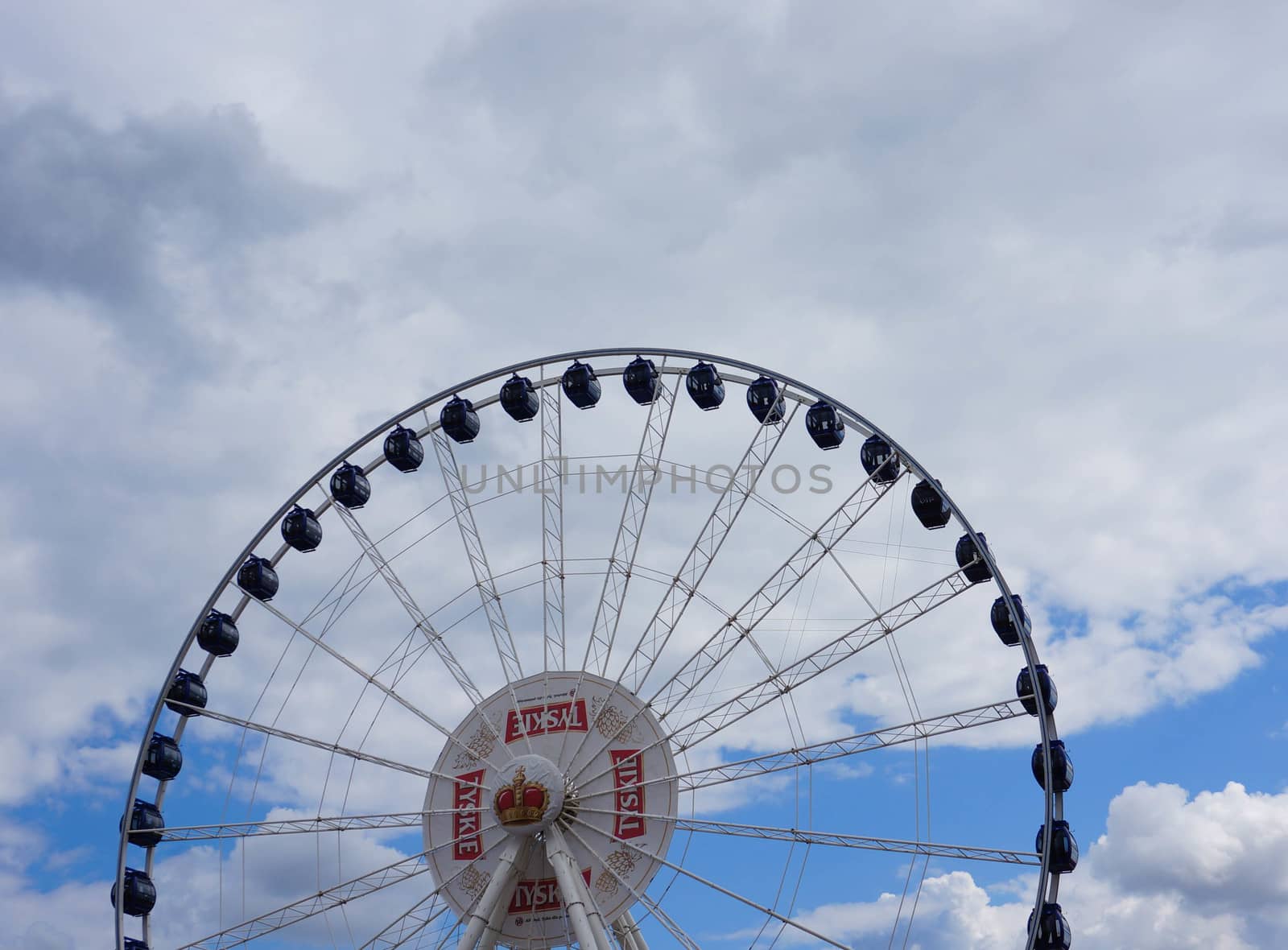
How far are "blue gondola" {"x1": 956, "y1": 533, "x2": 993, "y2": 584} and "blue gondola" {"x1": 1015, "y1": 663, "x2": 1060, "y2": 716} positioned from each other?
223 centimetres

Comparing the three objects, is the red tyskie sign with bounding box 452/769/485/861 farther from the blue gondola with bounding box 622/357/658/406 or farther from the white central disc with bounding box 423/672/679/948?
the blue gondola with bounding box 622/357/658/406

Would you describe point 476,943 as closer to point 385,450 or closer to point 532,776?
point 532,776

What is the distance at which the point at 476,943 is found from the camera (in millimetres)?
30438

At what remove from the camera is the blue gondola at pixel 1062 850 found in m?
28.5

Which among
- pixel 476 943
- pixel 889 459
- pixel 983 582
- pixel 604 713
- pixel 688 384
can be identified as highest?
pixel 688 384

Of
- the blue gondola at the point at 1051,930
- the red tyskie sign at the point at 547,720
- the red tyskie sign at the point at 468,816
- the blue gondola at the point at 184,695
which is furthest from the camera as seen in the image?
the blue gondola at the point at 184,695

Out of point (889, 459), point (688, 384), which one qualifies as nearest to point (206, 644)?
point (688, 384)

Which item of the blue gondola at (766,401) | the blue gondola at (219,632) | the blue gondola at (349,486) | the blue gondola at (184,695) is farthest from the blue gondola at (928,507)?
the blue gondola at (184,695)

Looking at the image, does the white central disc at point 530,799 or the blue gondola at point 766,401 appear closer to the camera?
the white central disc at point 530,799

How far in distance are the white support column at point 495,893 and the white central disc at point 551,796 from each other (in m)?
0.33

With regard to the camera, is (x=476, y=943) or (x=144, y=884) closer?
(x=476, y=943)

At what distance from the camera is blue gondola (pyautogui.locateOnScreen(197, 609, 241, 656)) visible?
1447 inches

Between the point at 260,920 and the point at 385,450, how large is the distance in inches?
472

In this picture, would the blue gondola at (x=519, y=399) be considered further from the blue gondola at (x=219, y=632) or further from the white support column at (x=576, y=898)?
the white support column at (x=576, y=898)
